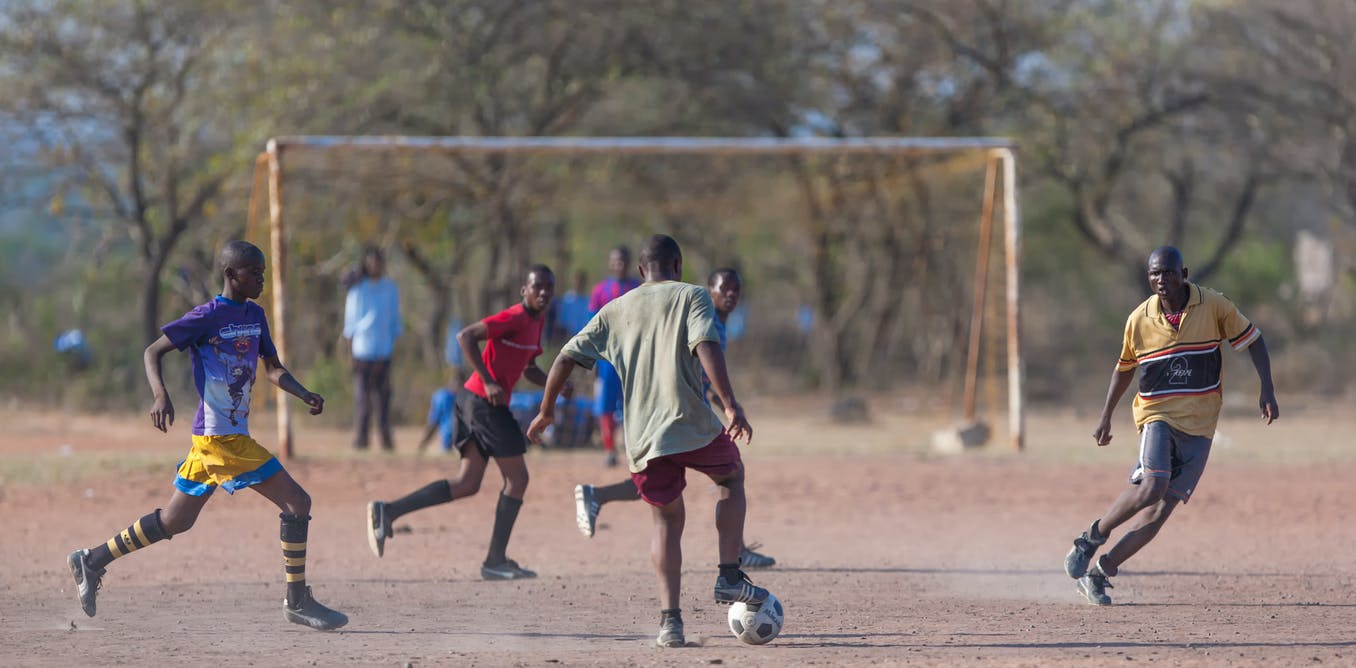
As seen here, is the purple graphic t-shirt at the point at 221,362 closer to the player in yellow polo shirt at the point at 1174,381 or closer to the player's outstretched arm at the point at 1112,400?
the player's outstretched arm at the point at 1112,400

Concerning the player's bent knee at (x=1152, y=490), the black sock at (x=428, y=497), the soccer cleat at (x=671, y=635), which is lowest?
the soccer cleat at (x=671, y=635)

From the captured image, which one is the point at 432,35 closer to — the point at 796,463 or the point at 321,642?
the point at 796,463

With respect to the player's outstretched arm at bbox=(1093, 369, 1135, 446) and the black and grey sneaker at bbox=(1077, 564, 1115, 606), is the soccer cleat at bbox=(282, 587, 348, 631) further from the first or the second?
the player's outstretched arm at bbox=(1093, 369, 1135, 446)

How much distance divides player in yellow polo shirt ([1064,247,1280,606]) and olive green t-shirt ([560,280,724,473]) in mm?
2246

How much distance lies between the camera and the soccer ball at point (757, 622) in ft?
20.0

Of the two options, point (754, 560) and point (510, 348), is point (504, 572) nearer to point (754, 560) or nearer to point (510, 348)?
point (510, 348)

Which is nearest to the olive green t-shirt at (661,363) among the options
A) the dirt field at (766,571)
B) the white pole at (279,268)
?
the dirt field at (766,571)

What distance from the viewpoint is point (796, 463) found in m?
14.6

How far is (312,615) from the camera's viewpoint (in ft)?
22.0

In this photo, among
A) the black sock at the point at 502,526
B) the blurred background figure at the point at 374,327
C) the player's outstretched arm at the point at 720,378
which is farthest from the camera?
the blurred background figure at the point at 374,327

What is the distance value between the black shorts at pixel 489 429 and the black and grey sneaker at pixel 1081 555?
2854mm

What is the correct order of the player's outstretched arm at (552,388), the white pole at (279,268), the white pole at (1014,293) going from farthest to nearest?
the white pole at (1014,293) < the white pole at (279,268) < the player's outstretched arm at (552,388)

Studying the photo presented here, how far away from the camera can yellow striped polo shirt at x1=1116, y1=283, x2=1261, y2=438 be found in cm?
706

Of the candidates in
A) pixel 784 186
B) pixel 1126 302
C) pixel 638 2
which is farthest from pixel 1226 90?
pixel 1126 302
